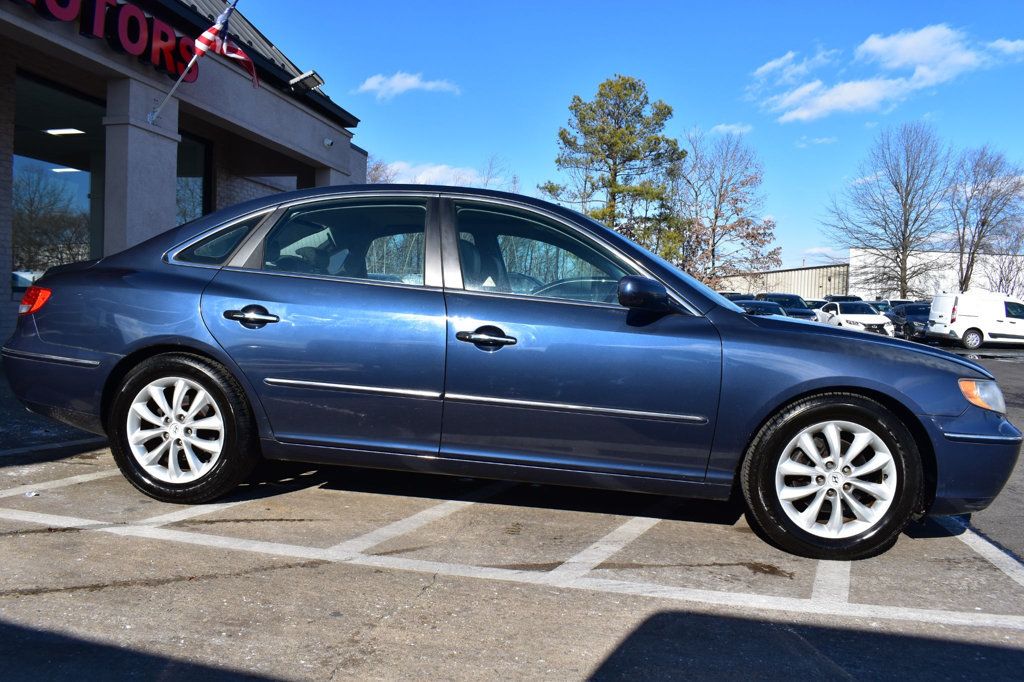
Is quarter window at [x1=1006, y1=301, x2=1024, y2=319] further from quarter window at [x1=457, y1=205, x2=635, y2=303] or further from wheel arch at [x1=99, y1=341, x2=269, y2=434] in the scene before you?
wheel arch at [x1=99, y1=341, x2=269, y2=434]

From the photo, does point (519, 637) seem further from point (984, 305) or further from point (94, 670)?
point (984, 305)

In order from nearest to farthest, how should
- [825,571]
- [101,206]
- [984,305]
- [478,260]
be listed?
[825,571], [478,260], [101,206], [984,305]

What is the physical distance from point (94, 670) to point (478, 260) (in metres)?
2.33

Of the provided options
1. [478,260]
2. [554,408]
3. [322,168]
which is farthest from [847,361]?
[322,168]

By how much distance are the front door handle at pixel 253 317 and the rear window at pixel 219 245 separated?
36 cm

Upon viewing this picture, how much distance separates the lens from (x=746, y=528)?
4188mm

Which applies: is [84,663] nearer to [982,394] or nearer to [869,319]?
[982,394]

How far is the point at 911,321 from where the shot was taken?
96.5 ft

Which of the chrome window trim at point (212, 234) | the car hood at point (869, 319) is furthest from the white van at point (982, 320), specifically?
the chrome window trim at point (212, 234)

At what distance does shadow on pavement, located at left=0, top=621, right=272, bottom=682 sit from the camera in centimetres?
239

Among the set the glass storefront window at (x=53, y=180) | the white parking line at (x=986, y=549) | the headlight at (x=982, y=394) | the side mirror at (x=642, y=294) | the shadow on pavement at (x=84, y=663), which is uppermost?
the glass storefront window at (x=53, y=180)

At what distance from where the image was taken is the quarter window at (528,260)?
3.94 metres

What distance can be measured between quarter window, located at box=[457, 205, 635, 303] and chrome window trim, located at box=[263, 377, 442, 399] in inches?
21.3

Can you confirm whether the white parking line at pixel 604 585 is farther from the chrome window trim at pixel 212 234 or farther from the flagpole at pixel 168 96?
the flagpole at pixel 168 96
